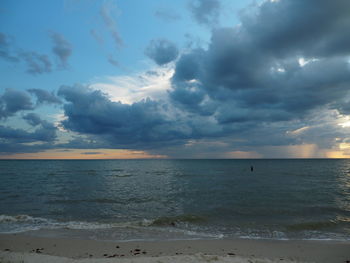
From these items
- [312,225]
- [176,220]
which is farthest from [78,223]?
[312,225]

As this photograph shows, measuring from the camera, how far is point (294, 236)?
14156mm

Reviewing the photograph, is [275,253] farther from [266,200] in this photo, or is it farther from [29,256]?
[266,200]

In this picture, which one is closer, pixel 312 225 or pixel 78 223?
pixel 312 225

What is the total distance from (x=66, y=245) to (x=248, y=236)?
34.7 ft

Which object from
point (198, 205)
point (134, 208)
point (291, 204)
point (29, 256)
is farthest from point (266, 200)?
point (29, 256)

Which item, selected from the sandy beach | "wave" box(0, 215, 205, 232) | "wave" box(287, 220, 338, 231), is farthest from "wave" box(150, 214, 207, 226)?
"wave" box(287, 220, 338, 231)

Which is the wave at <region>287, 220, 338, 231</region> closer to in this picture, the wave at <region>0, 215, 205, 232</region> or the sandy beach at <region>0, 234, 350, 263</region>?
the sandy beach at <region>0, 234, 350, 263</region>

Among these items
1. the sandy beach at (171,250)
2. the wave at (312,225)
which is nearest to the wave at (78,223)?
the sandy beach at (171,250)

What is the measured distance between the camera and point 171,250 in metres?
11.0

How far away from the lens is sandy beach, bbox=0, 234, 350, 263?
30.1 ft

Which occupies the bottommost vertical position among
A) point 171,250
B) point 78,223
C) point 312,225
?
point 78,223

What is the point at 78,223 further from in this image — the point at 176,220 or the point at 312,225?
the point at 312,225

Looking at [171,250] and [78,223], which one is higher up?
[171,250]

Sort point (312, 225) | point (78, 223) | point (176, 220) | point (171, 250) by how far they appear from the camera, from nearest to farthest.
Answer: point (171, 250) → point (312, 225) → point (78, 223) → point (176, 220)
